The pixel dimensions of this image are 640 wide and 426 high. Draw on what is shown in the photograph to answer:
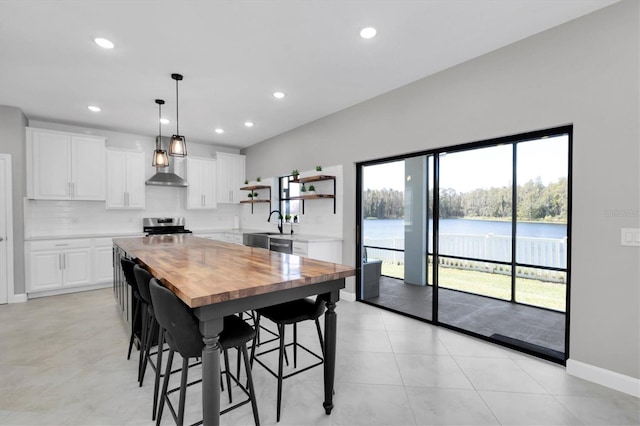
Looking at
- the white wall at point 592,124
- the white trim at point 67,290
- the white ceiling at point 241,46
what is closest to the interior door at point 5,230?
the white trim at point 67,290

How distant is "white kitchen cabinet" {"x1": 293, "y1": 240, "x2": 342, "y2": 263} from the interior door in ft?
13.1

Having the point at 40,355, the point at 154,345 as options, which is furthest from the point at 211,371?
the point at 40,355

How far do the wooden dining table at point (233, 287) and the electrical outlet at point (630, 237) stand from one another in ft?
6.45

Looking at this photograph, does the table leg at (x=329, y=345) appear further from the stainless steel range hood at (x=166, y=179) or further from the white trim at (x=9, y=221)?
the white trim at (x=9, y=221)

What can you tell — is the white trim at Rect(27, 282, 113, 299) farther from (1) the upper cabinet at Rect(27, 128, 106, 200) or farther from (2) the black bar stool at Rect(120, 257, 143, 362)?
(2) the black bar stool at Rect(120, 257, 143, 362)

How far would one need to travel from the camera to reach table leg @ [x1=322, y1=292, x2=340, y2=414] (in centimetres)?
190

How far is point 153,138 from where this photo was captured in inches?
236

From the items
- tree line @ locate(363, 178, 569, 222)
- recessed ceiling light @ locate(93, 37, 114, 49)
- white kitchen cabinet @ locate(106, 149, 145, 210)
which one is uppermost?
recessed ceiling light @ locate(93, 37, 114, 49)

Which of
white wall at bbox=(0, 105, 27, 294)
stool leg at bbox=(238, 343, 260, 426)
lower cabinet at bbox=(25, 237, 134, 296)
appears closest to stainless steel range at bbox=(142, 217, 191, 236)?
lower cabinet at bbox=(25, 237, 134, 296)

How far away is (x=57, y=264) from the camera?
15.1ft

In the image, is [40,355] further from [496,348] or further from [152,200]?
[496,348]

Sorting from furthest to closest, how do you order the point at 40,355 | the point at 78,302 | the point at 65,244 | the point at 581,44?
the point at 65,244, the point at 78,302, the point at 40,355, the point at 581,44

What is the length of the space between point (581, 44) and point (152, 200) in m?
6.52

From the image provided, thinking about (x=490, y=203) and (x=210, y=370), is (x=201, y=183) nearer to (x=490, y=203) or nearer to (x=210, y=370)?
(x=490, y=203)
